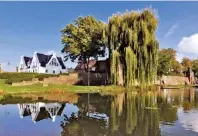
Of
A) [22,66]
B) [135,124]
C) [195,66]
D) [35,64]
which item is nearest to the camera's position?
[135,124]

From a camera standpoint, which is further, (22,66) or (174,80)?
(22,66)

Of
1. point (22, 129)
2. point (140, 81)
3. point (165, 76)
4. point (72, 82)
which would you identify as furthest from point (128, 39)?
point (165, 76)

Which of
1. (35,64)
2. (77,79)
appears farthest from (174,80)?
(35,64)

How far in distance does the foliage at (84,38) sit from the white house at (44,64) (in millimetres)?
16937

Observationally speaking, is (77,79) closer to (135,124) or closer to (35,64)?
(35,64)

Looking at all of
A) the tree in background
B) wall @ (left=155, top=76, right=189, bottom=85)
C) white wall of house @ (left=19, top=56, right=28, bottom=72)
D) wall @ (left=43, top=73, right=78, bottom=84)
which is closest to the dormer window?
white wall of house @ (left=19, top=56, right=28, bottom=72)

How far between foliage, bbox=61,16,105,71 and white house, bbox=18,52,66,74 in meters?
16.9

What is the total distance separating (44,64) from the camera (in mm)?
69938

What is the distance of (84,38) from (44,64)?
22255mm

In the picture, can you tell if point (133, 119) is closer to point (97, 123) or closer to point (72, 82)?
point (97, 123)

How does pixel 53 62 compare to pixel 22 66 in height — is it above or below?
above

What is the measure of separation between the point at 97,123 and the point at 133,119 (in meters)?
2.12

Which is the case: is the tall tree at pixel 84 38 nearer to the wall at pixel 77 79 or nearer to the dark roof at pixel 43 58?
the wall at pixel 77 79

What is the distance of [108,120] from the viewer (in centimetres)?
1362
